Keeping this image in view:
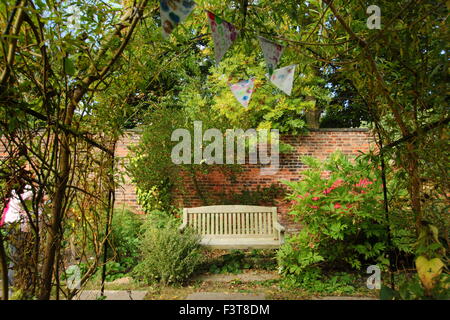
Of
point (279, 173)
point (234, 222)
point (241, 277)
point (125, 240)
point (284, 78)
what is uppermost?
point (284, 78)

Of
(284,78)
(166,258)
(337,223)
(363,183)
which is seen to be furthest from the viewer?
(363,183)

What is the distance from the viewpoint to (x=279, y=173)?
22.0ft

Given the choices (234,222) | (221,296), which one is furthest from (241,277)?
(234,222)

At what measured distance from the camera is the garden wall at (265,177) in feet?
21.5

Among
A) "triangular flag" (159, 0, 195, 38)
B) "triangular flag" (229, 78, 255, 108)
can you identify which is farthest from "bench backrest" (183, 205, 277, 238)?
"triangular flag" (159, 0, 195, 38)

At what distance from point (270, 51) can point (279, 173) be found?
4.84m

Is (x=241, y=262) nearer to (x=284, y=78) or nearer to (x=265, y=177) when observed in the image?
(x=265, y=177)

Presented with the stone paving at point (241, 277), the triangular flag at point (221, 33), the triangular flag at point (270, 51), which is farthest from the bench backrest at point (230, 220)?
the triangular flag at point (221, 33)

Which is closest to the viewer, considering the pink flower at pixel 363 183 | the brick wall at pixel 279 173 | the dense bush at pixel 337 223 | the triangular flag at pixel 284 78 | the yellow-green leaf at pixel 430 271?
the yellow-green leaf at pixel 430 271

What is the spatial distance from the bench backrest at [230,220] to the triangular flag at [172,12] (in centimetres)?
407

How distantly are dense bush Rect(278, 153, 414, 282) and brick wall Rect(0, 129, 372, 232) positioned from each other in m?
2.48

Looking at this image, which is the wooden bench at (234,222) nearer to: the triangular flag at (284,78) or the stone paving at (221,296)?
the stone paving at (221,296)

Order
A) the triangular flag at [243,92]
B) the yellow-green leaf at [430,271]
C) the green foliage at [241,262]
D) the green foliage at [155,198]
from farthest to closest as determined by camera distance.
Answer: the green foliage at [155,198]
the green foliage at [241,262]
the triangular flag at [243,92]
the yellow-green leaf at [430,271]

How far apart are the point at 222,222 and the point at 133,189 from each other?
7.29ft
